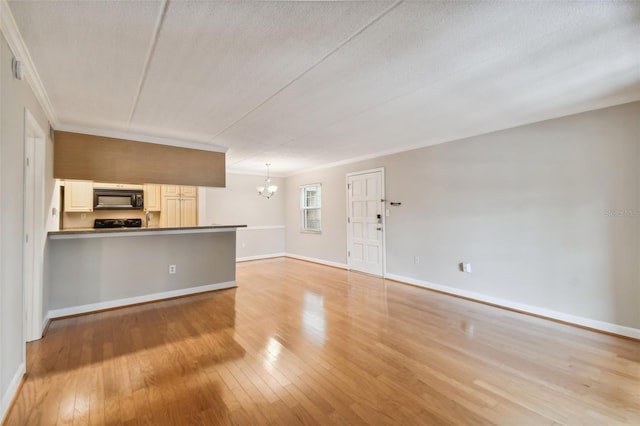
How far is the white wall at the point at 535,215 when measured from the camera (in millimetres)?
2828

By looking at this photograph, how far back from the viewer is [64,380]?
2.07m

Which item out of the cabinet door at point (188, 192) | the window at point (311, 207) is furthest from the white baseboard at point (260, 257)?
the cabinet door at point (188, 192)

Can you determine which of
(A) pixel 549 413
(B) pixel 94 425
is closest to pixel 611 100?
(A) pixel 549 413

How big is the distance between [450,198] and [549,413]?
296 centimetres

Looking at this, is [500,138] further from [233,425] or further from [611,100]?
[233,425]

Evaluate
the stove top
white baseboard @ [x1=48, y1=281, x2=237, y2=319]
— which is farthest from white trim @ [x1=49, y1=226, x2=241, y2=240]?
the stove top

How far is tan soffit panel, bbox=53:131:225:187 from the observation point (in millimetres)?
3492

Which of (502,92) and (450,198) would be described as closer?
(502,92)

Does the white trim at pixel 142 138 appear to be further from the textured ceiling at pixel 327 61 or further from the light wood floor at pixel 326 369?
the light wood floor at pixel 326 369

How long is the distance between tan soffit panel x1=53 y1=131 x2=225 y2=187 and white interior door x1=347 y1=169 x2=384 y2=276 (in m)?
2.66

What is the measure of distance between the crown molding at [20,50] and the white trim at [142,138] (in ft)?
2.61

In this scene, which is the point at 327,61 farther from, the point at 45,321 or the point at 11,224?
the point at 45,321

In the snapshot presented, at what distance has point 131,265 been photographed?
378 centimetres

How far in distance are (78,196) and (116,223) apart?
0.76 m
